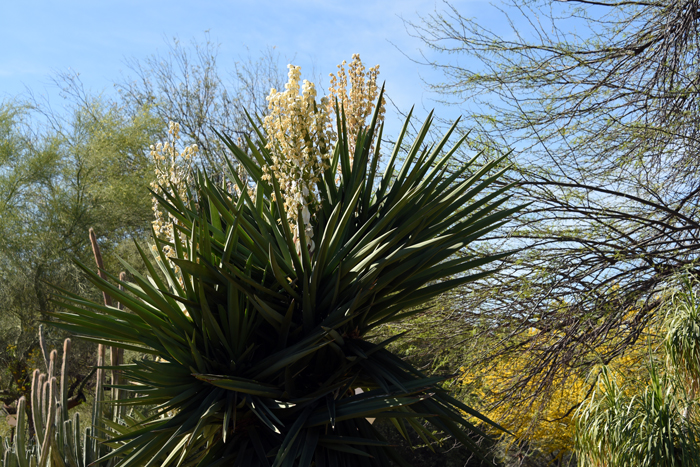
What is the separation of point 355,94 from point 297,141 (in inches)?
28.1

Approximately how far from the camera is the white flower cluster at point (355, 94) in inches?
124

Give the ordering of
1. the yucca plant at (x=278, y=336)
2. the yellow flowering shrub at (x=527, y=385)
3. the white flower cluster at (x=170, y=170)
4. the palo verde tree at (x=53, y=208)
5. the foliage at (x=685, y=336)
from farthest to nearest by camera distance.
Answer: the palo verde tree at (x=53, y=208) < the yellow flowering shrub at (x=527, y=385) < the foliage at (x=685, y=336) < the white flower cluster at (x=170, y=170) < the yucca plant at (x=278, y=336)

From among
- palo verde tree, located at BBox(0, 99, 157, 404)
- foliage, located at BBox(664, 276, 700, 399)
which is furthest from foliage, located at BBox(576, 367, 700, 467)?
palo verde tree, located at BBox(0, 99, 157, 404)

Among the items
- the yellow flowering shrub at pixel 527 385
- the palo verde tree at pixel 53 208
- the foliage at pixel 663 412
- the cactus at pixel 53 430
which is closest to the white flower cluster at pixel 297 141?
the cactus at pixel 53 430

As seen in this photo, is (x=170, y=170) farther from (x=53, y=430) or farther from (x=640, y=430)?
(x=640, y=430)

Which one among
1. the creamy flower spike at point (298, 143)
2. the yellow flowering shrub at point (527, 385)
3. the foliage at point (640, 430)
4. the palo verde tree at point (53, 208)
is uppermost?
the palo verde tree at point (53, 208)

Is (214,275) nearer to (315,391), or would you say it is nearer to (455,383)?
(315,391)

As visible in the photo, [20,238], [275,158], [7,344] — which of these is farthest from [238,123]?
[275,158]

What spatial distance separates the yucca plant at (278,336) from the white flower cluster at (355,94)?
19.2 inches

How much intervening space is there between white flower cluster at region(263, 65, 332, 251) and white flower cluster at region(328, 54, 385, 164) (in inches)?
19.3

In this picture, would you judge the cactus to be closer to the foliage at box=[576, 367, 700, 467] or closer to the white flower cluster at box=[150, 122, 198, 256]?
the white flower cluster at box=[150, 122, 198, 256]

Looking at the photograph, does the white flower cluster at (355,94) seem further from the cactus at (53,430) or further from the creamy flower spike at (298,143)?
the cactus at (53,430)

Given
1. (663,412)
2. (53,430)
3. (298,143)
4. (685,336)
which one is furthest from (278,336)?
(663,412)

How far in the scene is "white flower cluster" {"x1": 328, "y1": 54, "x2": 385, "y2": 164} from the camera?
315cm
